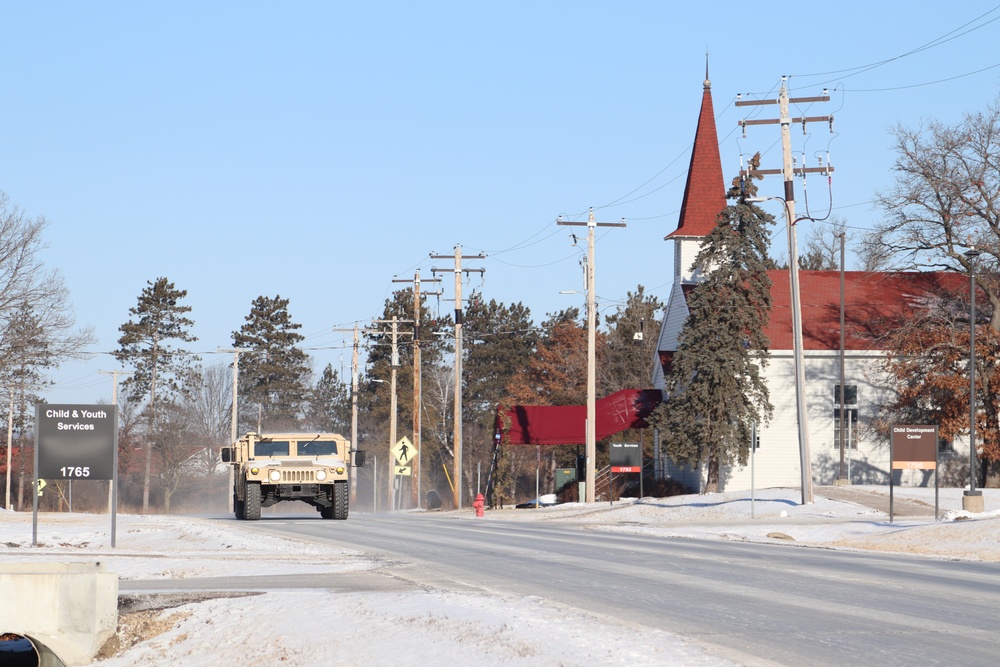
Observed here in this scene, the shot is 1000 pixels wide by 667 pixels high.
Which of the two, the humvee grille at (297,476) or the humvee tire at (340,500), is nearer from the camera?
the humvee grille at (297,476)

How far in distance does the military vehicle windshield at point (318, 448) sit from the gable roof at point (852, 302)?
72.8 feet

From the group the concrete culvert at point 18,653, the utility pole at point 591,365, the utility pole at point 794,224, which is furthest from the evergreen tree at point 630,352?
the concrete culvert at point 18,653

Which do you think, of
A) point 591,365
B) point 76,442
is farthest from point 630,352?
point 76,442

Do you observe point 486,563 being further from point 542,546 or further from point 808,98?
point 808,98

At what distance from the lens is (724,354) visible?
49.9 meters

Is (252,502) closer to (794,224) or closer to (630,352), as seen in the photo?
(794,224)

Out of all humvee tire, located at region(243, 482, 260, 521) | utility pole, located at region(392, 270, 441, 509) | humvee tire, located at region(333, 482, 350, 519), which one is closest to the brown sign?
humvee tire, located at region(333, 482, 350, 519)

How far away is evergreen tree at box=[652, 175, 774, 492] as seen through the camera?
4984cm

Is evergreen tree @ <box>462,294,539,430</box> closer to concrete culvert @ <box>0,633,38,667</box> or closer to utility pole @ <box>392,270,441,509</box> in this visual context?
utility pole @ <box>392,270,441,509</box>

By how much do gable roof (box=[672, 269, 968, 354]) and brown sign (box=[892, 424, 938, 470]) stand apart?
21705 millimetres

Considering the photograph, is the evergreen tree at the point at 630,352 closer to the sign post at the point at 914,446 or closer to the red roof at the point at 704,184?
the red roof at the point at 704,184

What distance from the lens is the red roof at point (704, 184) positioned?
2346 inches

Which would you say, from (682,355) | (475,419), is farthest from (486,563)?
(475,419)

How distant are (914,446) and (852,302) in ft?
86.2
